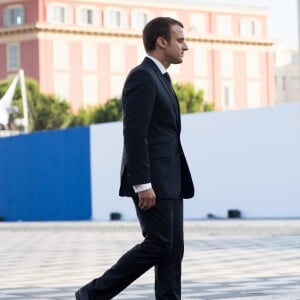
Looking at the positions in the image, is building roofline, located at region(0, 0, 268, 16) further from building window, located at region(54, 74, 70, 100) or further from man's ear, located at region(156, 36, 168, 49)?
man's ear, located at region(156, 36, 168, 49)

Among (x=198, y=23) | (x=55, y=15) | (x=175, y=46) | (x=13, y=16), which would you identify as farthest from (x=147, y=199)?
(x=198, y=23)

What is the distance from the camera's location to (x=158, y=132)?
7.96m

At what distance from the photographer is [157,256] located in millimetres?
7879

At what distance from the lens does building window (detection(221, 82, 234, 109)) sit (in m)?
108

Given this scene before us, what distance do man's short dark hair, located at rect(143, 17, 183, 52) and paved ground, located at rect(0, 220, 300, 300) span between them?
2791mm

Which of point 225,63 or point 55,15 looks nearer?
point 55,15

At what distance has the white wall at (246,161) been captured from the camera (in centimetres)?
2934

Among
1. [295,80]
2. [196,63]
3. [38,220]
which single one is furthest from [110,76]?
[38,220]

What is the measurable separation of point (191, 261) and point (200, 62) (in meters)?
92.2

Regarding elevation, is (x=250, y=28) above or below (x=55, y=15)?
below

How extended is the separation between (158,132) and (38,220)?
99.0 feet

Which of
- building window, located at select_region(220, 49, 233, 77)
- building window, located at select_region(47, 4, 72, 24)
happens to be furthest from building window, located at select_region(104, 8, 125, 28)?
building window, located at select_region(220, 49, 233, 77)

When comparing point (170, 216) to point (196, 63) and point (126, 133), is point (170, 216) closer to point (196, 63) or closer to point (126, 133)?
point (126, 133)

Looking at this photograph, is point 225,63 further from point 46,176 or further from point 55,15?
point 46,176
